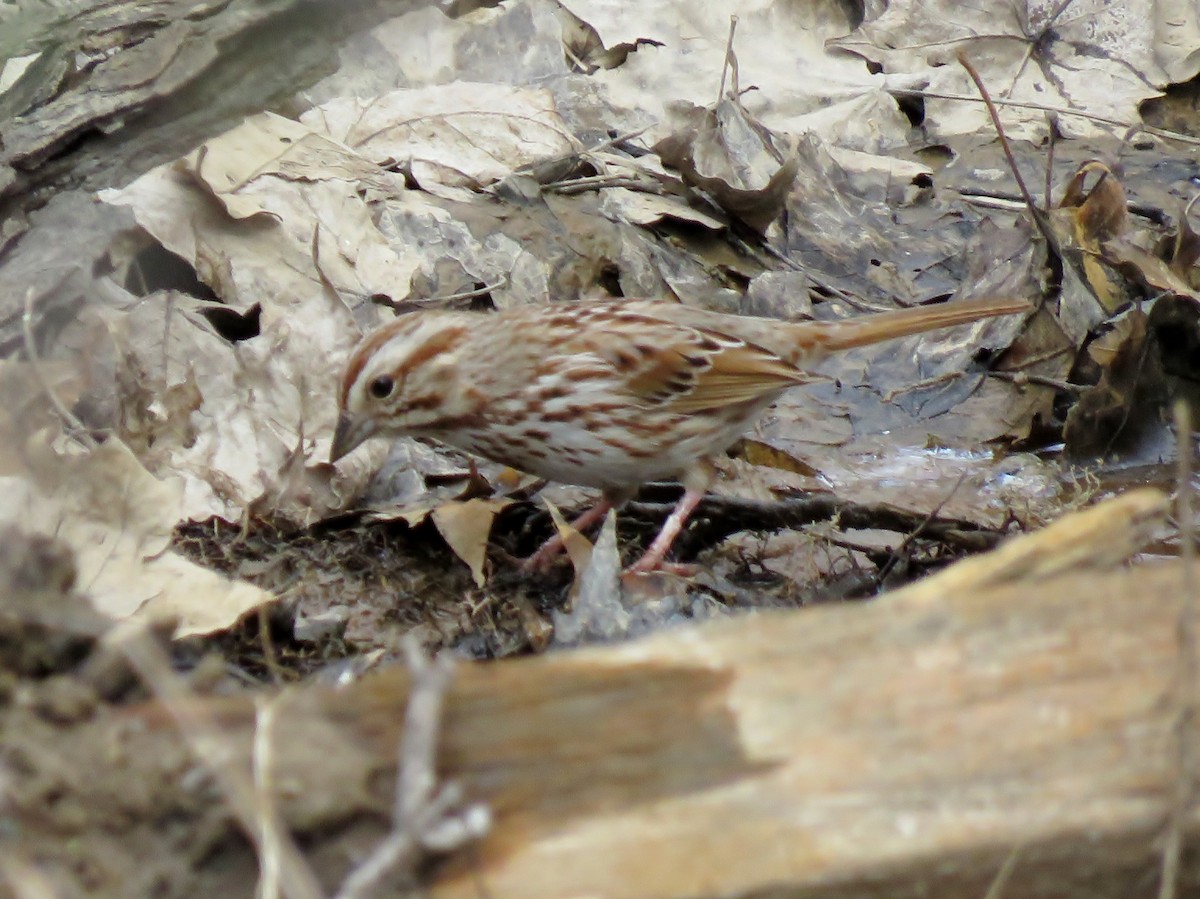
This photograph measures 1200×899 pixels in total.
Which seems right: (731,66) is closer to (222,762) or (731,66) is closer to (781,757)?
(781,757)

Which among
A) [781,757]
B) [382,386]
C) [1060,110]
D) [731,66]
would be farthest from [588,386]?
[1060,110]

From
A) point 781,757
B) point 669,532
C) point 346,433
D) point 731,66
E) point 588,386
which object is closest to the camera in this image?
point 781,757

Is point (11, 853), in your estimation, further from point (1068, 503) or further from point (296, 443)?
point (1068, 503)

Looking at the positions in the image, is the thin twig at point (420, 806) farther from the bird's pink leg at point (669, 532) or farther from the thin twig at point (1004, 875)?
the bird's pink leg at point (669, 532)

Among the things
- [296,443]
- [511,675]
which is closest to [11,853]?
[511,675]

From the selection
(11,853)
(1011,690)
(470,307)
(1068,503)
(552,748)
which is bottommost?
(1068,503)
